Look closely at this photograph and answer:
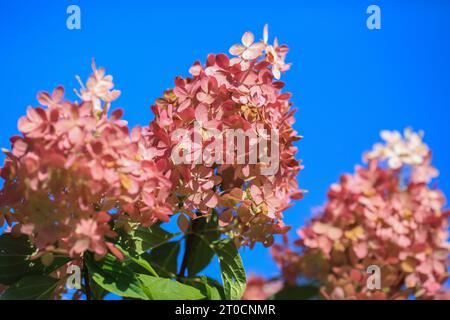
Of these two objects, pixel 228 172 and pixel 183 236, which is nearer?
pixel 228 172

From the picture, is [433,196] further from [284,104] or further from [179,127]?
[179,127]

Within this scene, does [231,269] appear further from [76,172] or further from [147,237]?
[76,172]

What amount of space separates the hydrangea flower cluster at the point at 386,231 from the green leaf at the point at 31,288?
1.66 ft

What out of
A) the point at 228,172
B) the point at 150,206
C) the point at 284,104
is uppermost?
the point at 284,104

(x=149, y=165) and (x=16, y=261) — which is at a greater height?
(x=149, y=165)

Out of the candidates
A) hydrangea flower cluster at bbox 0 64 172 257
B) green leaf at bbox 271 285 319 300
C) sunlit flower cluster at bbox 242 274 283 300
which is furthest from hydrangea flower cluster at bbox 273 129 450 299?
hydrangea flower cluster at bbox 0 64 172 257

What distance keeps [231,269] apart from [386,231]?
0.29 metres

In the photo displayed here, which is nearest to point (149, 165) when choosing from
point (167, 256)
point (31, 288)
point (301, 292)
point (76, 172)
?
point (76, 172)

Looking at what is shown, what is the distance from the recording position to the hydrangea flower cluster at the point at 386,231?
114 centimetres

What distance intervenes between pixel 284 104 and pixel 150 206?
0.36m

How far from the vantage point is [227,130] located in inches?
39.6
